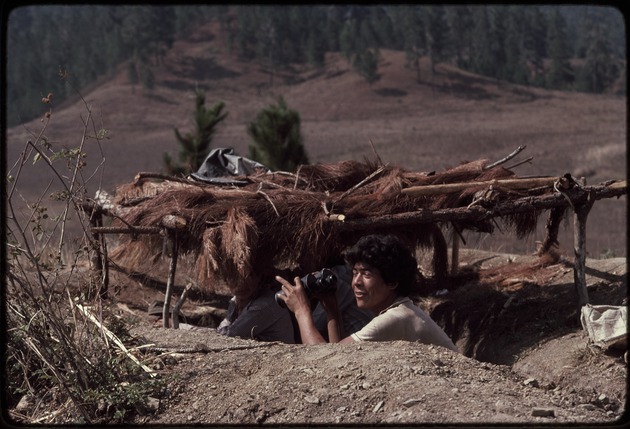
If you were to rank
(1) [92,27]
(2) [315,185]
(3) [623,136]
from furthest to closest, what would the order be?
(1) [92,27], (3) [623,136], (2) [315,185]

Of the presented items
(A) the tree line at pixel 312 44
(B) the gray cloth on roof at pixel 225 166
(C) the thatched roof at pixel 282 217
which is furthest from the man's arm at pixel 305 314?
(A) the tree line at pixel 312 44

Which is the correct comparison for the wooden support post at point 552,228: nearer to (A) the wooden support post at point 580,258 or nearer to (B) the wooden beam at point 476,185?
(A) the wooden support post at point 580,258

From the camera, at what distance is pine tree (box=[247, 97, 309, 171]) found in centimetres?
1622

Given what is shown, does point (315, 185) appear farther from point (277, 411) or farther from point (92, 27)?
point (92, 27)

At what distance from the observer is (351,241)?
7.35 meters

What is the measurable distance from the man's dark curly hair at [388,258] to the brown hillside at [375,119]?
315 inches

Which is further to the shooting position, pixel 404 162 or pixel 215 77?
pixel 215 77

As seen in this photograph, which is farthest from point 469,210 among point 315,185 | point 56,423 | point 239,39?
point 239,39

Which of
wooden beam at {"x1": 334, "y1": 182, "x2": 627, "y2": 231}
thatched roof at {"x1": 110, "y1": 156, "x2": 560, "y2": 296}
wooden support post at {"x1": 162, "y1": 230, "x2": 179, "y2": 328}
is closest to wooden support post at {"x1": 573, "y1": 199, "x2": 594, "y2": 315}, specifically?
wooden beam at {"x1": 334, "y1": 182, "x2": 627, "y2": 231}

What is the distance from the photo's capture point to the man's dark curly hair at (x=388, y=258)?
217 inches

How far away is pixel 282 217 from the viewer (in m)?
7.12

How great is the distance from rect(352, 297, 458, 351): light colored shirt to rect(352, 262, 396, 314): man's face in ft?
0.19

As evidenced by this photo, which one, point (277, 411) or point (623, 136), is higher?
point (277, 411)

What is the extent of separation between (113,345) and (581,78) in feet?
230
